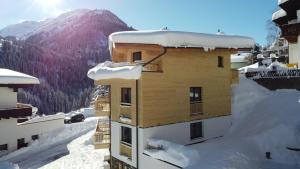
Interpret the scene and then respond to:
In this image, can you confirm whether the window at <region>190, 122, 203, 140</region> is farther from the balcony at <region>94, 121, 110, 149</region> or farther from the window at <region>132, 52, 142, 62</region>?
the balcony at <region>94, 121, 110, 149</region>

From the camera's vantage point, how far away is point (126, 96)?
59.0 ft

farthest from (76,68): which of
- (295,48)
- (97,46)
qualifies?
(295,48)

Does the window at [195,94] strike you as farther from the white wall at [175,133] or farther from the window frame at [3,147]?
the window frame at [3,147]

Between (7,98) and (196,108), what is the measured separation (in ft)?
74.6

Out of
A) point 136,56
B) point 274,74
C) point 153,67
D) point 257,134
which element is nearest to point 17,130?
point 136,56

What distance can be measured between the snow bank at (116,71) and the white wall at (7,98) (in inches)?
722

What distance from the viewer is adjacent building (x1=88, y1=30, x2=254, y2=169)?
53.5 feet

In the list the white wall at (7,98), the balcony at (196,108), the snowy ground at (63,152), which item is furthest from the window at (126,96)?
the white wall at (7,98)

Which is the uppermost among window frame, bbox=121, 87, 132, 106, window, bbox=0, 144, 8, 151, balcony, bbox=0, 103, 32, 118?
window frame, bbox=121, 87, 132, 106

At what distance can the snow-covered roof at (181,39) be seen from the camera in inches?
631

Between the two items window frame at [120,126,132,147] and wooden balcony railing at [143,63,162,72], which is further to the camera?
window frame at [120,126,132,147]

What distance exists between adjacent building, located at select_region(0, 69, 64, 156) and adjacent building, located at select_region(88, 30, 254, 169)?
14.9m

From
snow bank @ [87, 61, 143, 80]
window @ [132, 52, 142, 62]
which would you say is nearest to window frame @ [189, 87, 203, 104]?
window @ [132, 52, 142, 62]

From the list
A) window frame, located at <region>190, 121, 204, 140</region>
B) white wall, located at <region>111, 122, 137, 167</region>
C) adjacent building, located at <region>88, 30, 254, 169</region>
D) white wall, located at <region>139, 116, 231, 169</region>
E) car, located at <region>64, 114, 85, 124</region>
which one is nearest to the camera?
white wall, located at <region>139, 116, 231, 169</region>
